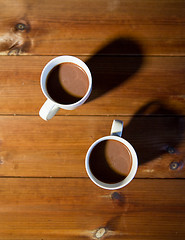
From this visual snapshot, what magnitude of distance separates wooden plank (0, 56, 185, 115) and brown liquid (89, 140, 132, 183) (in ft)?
0.38

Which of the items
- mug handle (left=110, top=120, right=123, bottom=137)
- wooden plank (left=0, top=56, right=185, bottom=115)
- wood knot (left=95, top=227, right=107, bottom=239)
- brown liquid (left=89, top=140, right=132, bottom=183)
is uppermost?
wooden plank (left=0, top=56, right=185, bottom=115)

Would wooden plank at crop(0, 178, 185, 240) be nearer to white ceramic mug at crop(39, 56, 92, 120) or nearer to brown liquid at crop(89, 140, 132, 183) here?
brown liquid at crop(89, 140, 132, 183)

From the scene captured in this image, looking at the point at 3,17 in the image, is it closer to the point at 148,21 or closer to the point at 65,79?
the point at 65,79

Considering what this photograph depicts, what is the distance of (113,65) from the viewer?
702 millimetres

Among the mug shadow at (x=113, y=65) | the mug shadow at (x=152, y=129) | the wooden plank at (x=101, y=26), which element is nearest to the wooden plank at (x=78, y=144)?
the mug shadow at (x=152, y=129)

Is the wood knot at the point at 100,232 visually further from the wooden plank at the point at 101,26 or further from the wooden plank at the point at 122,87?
the wooden plank at the point at 101,26

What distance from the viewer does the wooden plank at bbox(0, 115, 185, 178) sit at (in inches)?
27.3

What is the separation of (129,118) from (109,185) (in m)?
0.21

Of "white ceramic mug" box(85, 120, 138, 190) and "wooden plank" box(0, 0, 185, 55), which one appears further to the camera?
"wooden plank" box(0, 0, 185, 55)

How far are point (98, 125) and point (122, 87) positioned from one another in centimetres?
14

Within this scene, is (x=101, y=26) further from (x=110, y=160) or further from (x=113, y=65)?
(x=110, y=160)

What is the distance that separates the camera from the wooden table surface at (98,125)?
27.2 inches

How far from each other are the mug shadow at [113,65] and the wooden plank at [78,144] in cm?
10

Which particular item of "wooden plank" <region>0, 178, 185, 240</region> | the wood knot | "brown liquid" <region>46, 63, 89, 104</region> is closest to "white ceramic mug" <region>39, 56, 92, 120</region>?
"brown liquid" <region>46, 63, 89, 104</region>
